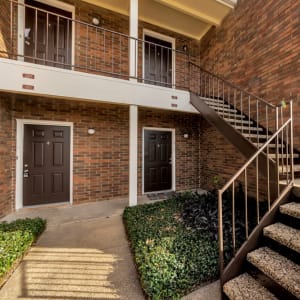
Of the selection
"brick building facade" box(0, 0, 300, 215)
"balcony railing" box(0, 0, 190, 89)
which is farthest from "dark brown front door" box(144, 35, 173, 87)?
"brick building facade" box(0, 0, 300, 215)

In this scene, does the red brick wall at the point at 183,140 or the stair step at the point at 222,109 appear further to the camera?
the red brick wall at the point at 183,140

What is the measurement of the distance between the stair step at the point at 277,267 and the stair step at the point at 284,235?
0.14 m

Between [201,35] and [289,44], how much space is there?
126 inches

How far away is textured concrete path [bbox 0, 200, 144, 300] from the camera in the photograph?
1800mm

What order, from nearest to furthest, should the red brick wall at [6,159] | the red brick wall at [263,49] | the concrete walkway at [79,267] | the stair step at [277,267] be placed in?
the stair step at [277,267], the concrete walkway at [79,267], the red brick wall at [263,49], the red brick wall at [6,159]

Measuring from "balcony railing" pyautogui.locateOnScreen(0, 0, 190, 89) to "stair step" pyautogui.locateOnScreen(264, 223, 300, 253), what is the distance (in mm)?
3197

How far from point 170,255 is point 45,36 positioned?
5.20m

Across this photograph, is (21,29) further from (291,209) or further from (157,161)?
(291,209)

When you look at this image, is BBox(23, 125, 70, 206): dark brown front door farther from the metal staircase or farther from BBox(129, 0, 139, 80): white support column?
the metal staircase

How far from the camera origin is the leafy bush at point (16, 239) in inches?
77.5

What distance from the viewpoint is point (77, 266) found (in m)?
2.19

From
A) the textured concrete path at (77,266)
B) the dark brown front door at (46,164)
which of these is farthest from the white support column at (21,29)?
the textured concrete path at (77,266)

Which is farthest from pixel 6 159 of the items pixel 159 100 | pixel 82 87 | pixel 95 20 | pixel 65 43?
pixel 95 20

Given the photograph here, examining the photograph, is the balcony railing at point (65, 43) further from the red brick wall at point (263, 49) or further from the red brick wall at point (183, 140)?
the red brick wall at point (263, 49)
